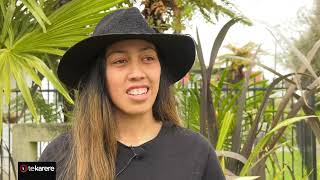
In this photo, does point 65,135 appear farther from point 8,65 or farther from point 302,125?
point 302,125

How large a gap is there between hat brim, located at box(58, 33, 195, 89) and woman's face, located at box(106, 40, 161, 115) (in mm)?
33

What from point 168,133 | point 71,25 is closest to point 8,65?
point 71,25

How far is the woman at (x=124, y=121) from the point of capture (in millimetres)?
1734

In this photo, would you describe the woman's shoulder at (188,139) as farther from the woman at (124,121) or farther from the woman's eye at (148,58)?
the woman's eye at (148,58)

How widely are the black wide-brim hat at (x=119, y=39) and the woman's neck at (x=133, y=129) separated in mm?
217

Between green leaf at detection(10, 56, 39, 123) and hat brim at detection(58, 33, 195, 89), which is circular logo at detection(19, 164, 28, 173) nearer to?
hat brim at detection(58, 33, 195, 89)

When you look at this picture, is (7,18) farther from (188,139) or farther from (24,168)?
(24,168)

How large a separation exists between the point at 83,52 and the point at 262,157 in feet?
5.69

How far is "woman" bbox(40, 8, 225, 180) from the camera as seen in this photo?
5.69 ft

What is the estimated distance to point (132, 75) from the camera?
1701mm

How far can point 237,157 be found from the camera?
3281 millimetres

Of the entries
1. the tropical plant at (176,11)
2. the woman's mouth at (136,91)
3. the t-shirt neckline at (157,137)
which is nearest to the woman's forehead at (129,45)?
the woman's mouth at (136,91)
